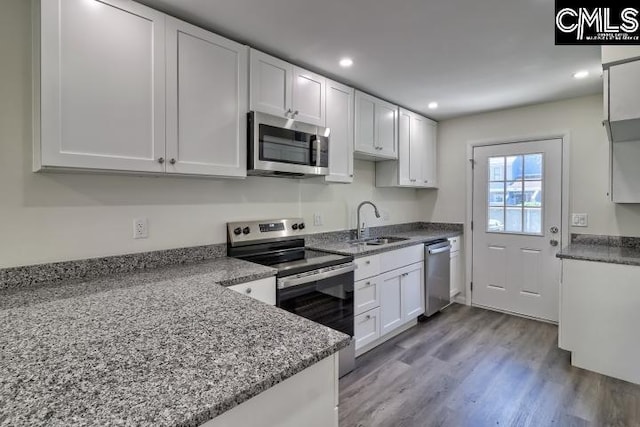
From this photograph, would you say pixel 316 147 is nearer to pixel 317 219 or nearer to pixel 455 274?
pixel 317 219

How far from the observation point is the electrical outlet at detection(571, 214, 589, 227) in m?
3.20

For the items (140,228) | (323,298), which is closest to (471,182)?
(323,298)

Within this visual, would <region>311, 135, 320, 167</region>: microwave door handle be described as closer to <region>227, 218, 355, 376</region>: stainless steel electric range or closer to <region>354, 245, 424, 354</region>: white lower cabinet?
<region>227, 218, 355, 376</region>: stainless steel electric range

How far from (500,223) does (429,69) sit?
2.09 metres

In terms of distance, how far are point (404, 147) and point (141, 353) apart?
128 inches

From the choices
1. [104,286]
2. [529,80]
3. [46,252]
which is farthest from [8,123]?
[529,80]

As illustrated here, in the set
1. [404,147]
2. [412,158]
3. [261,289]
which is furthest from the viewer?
[412,158]

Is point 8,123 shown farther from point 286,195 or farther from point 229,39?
point 286,195

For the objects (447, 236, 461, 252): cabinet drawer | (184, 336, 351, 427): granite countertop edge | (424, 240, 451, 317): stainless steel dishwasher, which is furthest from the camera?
(447, 236, 461, 252): cabinet drawer

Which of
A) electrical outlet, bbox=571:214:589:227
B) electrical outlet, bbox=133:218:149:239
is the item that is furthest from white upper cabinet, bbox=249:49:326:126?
electrical outlet, bbox=571:214:589:227

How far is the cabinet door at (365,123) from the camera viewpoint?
2.97 m

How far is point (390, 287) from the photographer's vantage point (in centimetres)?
292

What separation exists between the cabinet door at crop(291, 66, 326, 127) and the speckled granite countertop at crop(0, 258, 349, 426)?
1.54m

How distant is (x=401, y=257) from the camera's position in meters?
3.04
